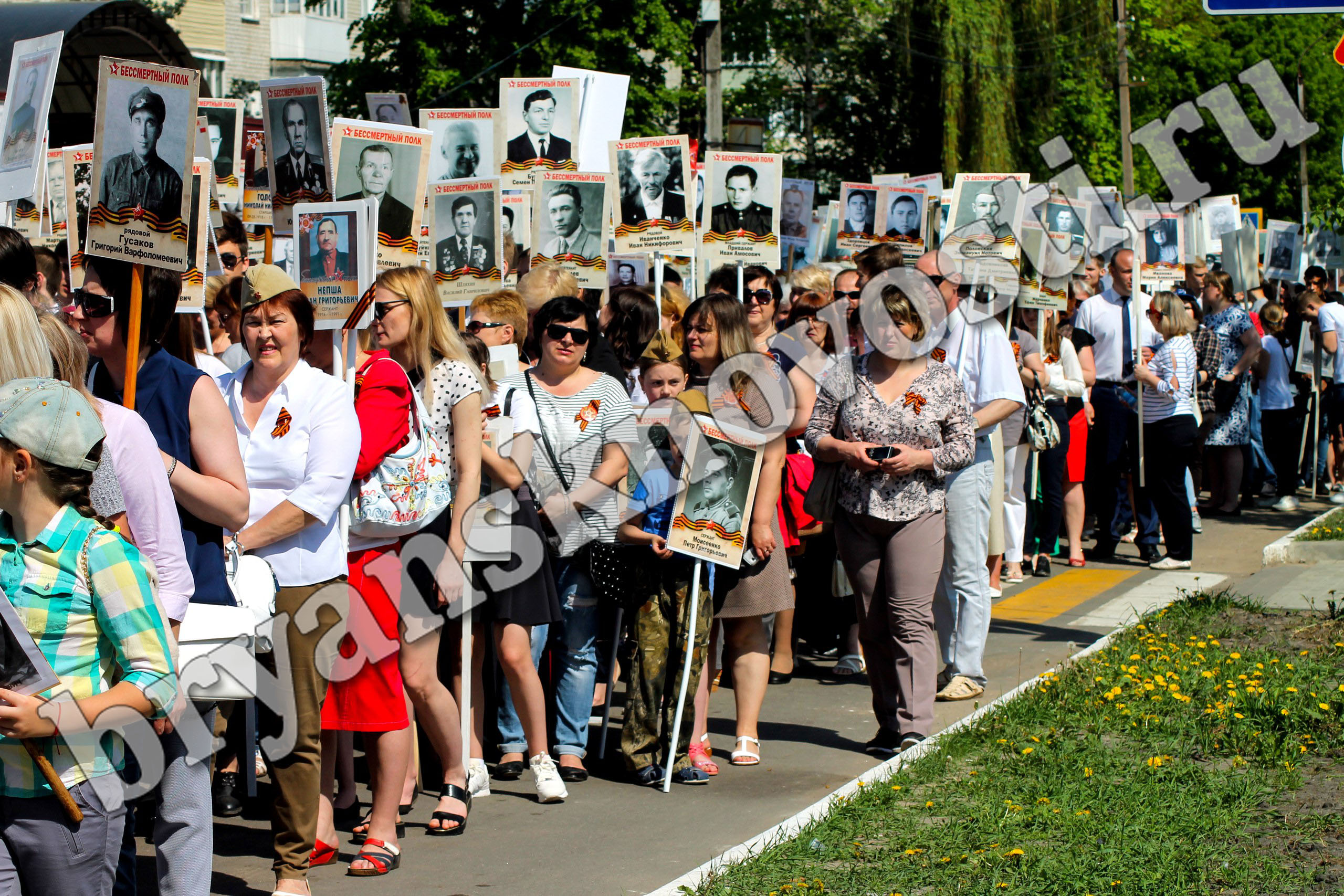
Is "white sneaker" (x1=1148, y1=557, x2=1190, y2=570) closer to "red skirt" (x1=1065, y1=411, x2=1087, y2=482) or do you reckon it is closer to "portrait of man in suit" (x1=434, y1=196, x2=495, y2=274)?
"red skirt" (x1=1065, y1=411, x2=1087, y2=482)

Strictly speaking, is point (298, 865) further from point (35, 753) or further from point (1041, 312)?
point (1041, 312)

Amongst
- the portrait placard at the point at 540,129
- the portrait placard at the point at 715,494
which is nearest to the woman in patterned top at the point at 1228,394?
the portrait placard at the point at 540,129

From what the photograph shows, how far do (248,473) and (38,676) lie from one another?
1.67m

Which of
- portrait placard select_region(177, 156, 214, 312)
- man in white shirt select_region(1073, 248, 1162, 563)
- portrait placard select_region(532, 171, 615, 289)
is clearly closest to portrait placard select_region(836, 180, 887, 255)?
man in white shirt select_region(1073, 248, 1162, 563)

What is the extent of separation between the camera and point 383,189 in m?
6.89

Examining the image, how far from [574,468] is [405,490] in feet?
3.77

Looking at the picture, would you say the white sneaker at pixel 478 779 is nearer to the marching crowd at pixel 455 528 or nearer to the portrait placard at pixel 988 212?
the marching crowd at pixel 455 528

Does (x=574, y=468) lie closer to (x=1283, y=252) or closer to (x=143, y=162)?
(x=143, y=162)

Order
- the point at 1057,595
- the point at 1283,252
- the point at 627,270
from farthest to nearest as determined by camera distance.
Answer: the point at 1283,252 < the point at 627,270 < the point at 1057,595

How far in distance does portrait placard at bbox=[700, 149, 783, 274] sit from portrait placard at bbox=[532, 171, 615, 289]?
1.24 meters

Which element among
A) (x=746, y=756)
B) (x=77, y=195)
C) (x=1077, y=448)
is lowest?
(x=746, y=756)

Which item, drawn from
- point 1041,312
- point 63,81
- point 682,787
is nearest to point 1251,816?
point 682,787

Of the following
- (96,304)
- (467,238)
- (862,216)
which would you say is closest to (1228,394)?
(862,216)

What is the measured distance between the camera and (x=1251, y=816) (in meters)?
5.02
